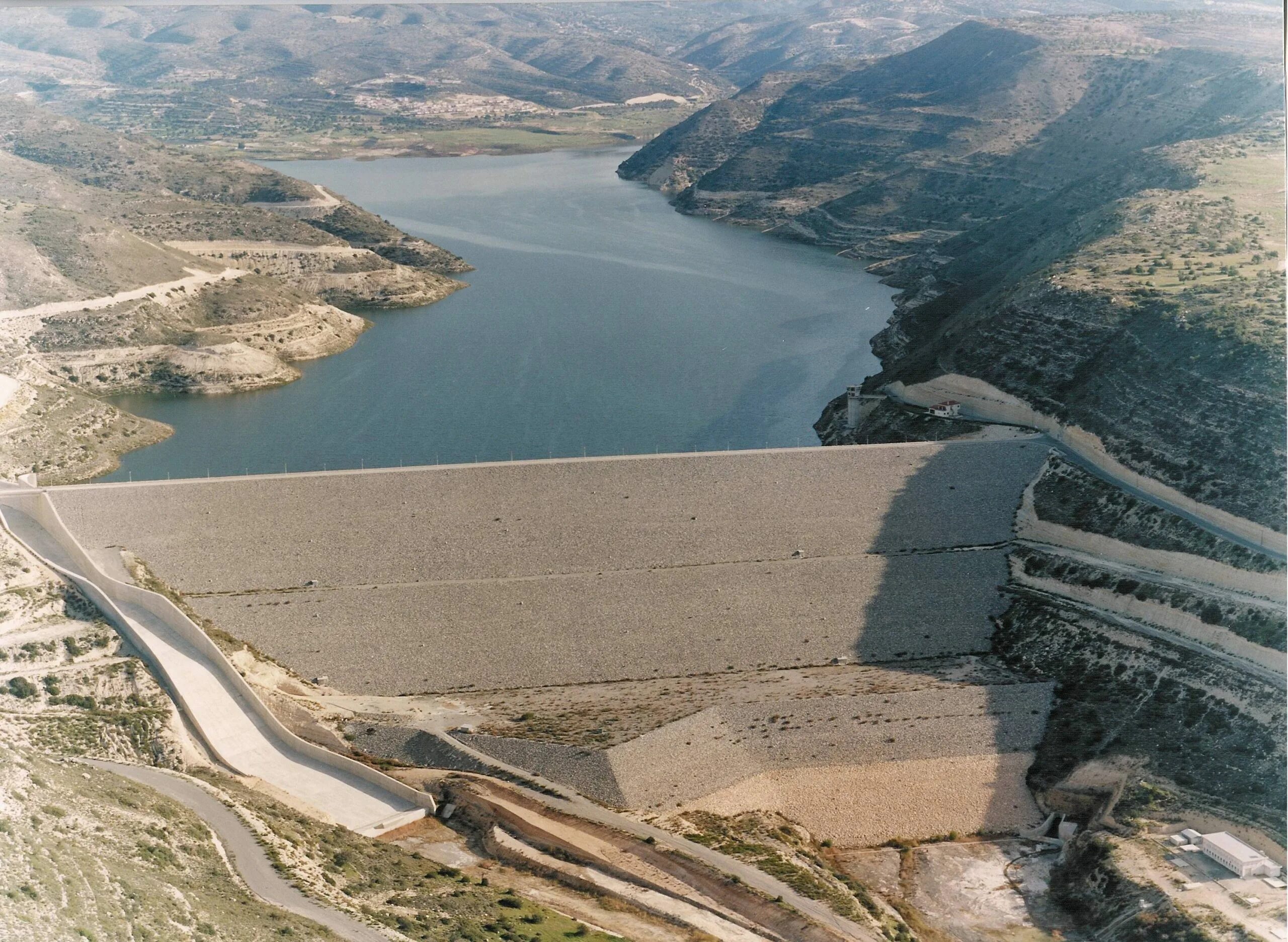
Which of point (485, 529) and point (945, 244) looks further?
point (945, 244)

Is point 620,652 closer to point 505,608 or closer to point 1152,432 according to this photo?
point 505,608

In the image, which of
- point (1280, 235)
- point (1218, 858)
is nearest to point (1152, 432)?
point (1280, 235)

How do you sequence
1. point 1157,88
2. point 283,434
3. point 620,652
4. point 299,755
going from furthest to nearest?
point 1157,88 → point 283,434 → point 620,652 → point 299,755

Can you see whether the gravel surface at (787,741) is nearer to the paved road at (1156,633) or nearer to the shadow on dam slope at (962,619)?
the shadow on dam slope at (962,619)

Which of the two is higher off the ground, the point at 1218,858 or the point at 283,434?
the point at 1218,858

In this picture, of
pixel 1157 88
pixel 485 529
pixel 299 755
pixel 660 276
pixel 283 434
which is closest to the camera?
pixel 299 755

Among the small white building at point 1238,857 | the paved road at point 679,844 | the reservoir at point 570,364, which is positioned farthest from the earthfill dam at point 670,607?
the reservoir at point 570,364

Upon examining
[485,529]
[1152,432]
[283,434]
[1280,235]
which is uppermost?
[1280,235]

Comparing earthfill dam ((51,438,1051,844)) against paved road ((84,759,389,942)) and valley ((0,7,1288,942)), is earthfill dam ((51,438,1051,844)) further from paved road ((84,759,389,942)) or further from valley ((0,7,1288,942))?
paved road ((84,759,389,942))
